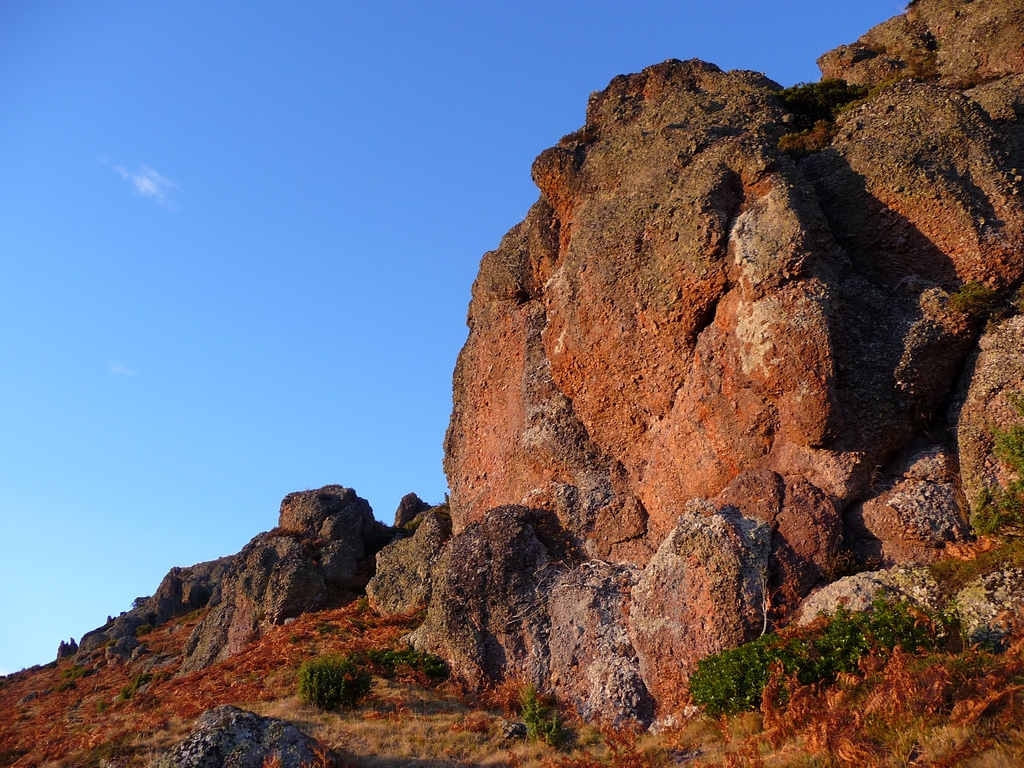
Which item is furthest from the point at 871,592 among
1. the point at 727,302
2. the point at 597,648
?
the point at 727,302

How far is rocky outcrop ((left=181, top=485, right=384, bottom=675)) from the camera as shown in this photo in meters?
29.5

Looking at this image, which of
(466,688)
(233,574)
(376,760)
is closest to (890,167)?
(466,688)

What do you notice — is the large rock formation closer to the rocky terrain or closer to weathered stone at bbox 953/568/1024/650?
the rocky terrain

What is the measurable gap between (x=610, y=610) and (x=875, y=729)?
26.4 ft

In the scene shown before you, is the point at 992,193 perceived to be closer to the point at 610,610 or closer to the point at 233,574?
the point at 610,610

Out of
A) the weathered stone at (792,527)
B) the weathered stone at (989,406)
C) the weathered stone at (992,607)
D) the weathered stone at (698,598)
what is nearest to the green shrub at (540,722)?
the weathered stone at (698,598)

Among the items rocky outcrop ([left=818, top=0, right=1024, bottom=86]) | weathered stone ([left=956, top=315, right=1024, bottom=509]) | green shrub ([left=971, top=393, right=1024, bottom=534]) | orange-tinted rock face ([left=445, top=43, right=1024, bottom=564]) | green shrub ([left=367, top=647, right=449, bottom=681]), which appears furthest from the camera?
rocky outcrop ([left=818, top=0, right=1024, bottom=86])

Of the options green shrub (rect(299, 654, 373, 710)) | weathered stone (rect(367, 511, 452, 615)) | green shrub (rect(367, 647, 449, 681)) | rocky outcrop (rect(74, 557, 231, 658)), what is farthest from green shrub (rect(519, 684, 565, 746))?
rocky outcrop (rect(74, 557, 231, 658))

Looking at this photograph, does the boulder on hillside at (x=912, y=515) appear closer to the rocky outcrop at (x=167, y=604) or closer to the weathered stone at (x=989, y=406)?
the weathered stone at (x=989, y=406)

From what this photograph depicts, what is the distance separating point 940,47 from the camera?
2461cm

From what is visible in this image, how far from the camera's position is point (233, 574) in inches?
1258

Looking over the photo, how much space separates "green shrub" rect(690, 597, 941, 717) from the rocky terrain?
721 mm

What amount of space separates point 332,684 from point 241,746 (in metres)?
5.30

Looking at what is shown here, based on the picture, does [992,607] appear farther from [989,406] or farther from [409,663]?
[409,663]
